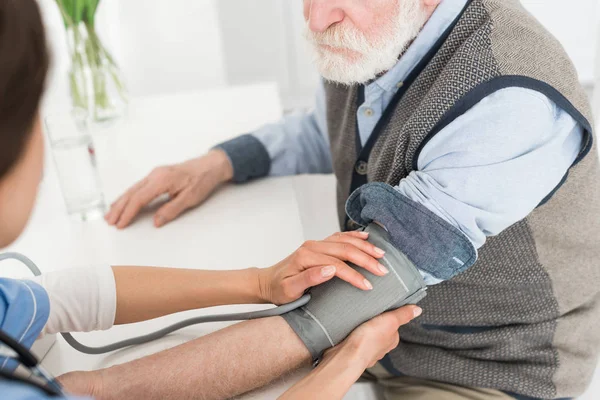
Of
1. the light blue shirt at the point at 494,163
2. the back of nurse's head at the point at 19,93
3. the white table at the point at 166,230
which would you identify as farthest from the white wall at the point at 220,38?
the back of nurse's head at the point at 19,93

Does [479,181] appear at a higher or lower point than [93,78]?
lower

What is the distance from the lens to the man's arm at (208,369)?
761 millimetres

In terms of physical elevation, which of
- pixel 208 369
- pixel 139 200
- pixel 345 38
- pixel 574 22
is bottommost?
pixel 208 369

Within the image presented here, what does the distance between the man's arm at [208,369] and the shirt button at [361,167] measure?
379mm

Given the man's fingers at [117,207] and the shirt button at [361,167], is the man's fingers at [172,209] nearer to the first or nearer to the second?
the man's fingers at [117,207]

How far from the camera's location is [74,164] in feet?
3.90

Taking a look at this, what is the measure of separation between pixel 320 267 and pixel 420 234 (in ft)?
0.44

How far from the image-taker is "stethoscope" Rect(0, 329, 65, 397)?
1.54ft

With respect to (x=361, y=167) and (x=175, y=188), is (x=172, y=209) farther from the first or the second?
(x=361, y=167)

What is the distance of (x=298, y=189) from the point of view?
7.22 feet

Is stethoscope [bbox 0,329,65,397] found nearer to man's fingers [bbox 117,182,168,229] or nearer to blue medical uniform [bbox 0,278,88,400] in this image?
blue medical uniform [bbox 0,278,88,400]

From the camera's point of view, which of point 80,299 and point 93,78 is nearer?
point 80,299

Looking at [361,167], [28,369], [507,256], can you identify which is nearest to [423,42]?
[361,167]

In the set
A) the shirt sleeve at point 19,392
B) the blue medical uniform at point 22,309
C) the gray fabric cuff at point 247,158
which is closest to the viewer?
the shirt sleeve at point 19,392
